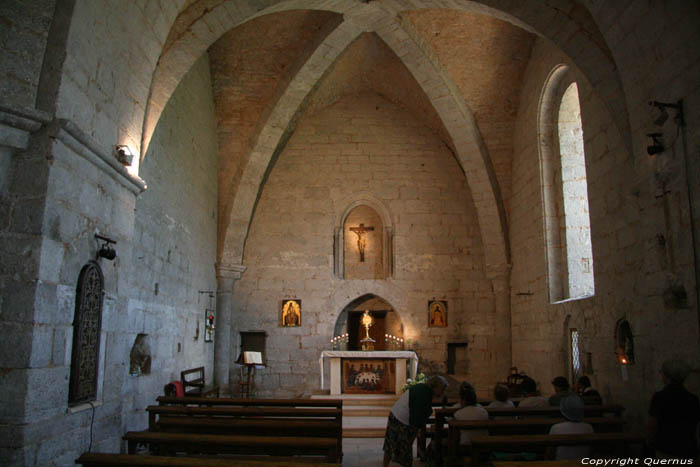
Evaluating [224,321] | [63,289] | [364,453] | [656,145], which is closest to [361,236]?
[224,321]

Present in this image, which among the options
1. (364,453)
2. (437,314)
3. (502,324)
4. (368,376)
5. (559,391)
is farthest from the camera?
(437,314)

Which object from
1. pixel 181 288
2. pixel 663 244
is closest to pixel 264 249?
pixel 181 288

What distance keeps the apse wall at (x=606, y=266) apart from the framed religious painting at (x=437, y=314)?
1.59m

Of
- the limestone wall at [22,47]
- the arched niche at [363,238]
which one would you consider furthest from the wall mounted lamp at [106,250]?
the arched niche at [363,238]

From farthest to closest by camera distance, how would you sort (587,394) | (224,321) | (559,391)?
1. (224,321)
2. (587,394)
3. (559,391)

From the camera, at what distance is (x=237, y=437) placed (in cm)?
475

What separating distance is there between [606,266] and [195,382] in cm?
667

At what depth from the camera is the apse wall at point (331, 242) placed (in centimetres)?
1215

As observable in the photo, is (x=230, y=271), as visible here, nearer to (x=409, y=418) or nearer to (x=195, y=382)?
(x=195, y=382)

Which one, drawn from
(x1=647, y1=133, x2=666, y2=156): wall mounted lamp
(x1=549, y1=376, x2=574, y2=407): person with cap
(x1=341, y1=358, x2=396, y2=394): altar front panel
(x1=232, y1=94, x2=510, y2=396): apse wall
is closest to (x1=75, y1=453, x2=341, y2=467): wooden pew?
(x1=549, y1=376, x2=574, y2=407): person with cap

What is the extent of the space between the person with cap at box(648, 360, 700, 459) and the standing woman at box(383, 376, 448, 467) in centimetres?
183

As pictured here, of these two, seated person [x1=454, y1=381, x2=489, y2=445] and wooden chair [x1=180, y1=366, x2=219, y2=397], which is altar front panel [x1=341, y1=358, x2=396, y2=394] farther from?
seated person [x1=454, y1=381, x2=489, y2=445]

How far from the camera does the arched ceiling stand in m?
8.17

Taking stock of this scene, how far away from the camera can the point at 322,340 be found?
12211mm
